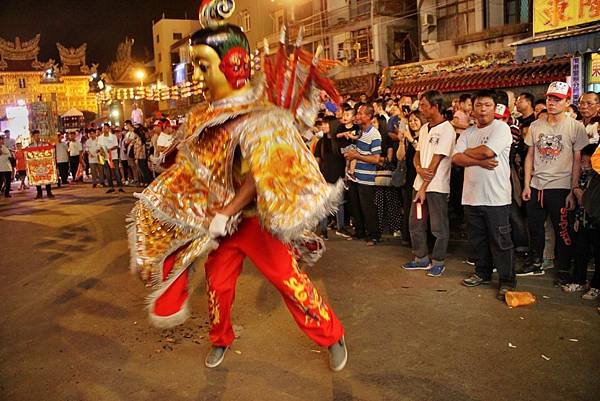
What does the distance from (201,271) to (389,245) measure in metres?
2.46

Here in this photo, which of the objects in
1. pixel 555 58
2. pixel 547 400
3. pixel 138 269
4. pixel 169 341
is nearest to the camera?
pixel 547 400

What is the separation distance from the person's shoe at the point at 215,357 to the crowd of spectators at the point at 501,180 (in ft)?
5.27

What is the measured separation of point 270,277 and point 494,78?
50.6 ft

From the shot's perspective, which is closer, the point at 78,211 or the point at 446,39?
the point at 78,211

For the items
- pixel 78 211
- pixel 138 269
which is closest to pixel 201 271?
pixel 138 269

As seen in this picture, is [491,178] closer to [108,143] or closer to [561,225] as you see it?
[561,225]

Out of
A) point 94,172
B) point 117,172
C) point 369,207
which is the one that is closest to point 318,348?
point 369,207

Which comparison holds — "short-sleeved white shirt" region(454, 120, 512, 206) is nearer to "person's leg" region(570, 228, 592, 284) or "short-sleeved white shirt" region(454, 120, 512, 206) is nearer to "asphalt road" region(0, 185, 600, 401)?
"person's leg" region(570, 228, 592, 284)

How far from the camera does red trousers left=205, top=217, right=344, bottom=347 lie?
132 inches

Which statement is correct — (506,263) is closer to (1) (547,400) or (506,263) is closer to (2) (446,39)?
(1) (547,400)

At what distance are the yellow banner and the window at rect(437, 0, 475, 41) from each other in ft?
17.3

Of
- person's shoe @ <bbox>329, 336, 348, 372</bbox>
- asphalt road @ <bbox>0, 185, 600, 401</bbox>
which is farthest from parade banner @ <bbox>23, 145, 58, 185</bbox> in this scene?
person's shoe @ <bbox>329, 336, 348, 372</bbox>

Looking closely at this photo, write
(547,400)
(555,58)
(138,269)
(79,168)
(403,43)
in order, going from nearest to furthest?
(547,400)
(138,269)
(555,58)
(79,168)
(403,43)

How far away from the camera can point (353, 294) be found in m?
5.12
